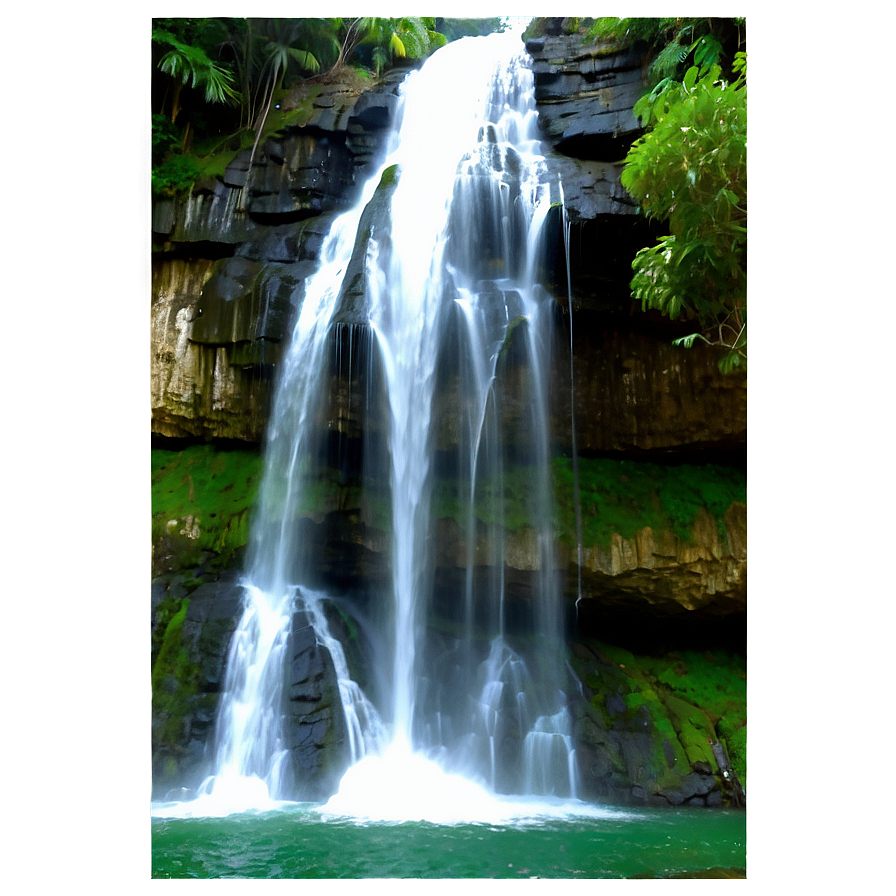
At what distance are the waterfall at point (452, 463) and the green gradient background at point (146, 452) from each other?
7.93ft

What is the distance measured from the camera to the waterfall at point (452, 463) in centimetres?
604

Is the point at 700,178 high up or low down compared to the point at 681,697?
up

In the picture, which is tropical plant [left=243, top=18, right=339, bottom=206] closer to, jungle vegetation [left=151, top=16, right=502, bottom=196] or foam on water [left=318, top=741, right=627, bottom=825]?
jungle vegetation [left=151, top=16, right=502, bottom=196]

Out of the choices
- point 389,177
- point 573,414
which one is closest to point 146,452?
point 573,414

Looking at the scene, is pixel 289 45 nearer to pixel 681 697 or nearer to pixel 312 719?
pixel 312 719

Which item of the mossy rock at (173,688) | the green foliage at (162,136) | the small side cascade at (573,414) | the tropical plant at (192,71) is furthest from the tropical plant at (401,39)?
the mossy rock at (173,688)

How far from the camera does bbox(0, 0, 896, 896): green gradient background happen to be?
3.29 meters

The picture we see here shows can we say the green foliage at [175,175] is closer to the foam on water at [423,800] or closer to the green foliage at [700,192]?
the green foliage at [700,192]

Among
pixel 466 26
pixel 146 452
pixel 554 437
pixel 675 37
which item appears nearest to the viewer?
pixel 146 452

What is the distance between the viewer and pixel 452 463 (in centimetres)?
Result: 625

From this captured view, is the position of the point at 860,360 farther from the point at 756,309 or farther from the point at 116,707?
the point at 116,707

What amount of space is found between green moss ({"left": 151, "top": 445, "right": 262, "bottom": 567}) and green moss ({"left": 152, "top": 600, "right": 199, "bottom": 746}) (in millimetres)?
621

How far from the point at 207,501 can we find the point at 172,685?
1.63m

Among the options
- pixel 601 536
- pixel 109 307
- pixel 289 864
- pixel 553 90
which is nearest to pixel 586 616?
pixel 601 536
